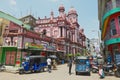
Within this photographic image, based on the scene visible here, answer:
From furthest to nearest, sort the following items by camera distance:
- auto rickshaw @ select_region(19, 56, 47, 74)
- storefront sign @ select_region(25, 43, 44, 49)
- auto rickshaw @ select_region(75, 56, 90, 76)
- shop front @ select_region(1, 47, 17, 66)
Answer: shop front @ select_region(1, 47, 17, 66) < storefront sign @ select_region(25, 43, 44, 49) < auto rickshaw @ select_region(19, 56, 47, 74) < auto rickshaw @ select_region(75, 56, 90, 76)

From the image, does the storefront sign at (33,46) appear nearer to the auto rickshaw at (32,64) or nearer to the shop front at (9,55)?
the shop front at (9,55)

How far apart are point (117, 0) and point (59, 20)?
22665 millimetres

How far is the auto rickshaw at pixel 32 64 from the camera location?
62.1 feet

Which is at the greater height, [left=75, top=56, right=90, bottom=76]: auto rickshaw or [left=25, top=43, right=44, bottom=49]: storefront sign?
[left=25, top=43, right=44, bottom=49]: storefront sign

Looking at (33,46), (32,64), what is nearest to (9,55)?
(33,46)

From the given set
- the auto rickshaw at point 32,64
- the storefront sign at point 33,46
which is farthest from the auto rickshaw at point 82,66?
the storefront sign at point 33,46

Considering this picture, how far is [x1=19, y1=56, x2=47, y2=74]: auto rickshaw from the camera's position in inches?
745

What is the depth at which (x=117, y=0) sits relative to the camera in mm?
23609

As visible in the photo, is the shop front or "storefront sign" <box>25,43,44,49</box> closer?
"storefront sign" <box>25,43,44,49</box>

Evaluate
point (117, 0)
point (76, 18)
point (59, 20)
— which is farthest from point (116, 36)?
point (76, 18)

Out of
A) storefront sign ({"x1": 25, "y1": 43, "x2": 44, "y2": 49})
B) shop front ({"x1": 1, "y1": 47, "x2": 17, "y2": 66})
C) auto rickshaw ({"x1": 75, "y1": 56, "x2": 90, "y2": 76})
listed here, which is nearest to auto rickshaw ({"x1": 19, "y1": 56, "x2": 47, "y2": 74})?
storefront sign ({"x1": 25, "y1": 43, "x2": 44, "y2": 49})

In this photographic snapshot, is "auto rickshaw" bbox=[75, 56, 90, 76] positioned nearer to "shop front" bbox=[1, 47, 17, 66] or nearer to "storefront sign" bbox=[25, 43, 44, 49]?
"storefront sign" bbox=[25, 43, 44, 49]

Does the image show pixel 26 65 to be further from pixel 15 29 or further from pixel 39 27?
pixel 39 27

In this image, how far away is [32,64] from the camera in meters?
19.8
